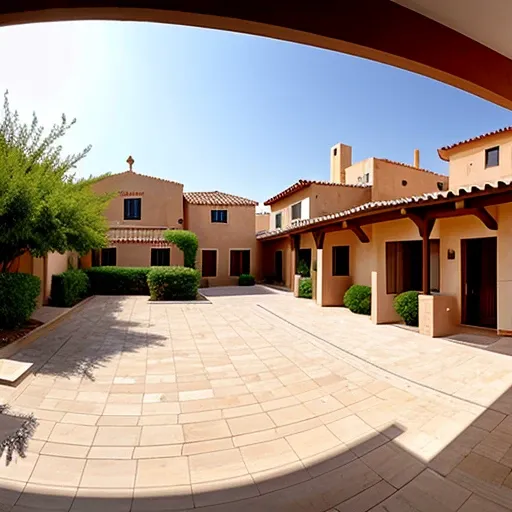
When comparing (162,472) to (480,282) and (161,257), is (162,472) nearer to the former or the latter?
(480,282)

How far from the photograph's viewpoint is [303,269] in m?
16.9

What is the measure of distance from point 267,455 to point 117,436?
1789mm

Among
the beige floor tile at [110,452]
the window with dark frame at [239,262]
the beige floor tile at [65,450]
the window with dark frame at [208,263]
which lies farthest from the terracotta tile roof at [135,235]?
the beige floor tile at [110,452]

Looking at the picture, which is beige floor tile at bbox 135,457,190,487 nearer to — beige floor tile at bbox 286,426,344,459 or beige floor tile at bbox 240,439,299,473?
beige floor tile at bbox 240,439,299,473

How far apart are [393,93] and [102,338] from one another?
34.2 ft

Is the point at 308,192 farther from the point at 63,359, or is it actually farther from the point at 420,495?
the point at 420,495

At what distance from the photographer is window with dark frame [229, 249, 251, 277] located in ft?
77.0

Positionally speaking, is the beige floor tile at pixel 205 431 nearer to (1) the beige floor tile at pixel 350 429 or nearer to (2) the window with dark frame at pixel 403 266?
(1) the beige floor tile at pixel 350 429

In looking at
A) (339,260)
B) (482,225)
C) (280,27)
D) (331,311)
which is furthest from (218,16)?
(339,260)

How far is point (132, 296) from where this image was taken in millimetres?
16453

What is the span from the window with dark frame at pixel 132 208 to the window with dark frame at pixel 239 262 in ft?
23.5

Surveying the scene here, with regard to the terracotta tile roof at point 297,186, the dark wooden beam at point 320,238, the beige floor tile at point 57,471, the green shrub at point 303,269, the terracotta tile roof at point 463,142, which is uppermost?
the terracotta tile roof at point 463,142

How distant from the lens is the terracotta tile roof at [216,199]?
23469 millimetres

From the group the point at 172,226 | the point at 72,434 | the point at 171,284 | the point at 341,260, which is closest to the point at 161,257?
the point at 172,226
